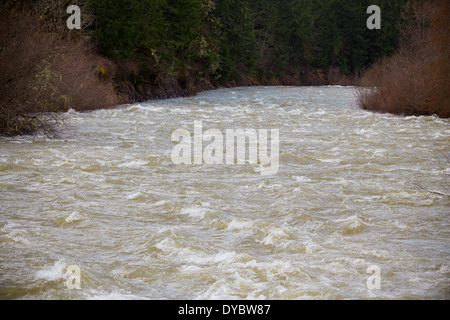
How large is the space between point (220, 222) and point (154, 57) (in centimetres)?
2592

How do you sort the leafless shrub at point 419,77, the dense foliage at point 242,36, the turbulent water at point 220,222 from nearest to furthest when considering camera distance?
the turbulent water at point 220,222
the leafless shrub at point 419,77
the dense foliage at point 242,36

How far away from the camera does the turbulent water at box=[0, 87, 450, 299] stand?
6.32 meters

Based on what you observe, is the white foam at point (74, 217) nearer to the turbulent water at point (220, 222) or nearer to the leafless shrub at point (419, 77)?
the turbulent water at point (220, 222)

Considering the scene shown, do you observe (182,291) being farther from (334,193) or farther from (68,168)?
(68,168)

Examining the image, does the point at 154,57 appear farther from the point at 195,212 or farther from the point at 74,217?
the point at 74,217

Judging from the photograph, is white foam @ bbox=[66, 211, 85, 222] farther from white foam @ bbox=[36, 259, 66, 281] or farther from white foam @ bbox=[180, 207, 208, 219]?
white foam @ bbox=[36, 259, 66, 281]

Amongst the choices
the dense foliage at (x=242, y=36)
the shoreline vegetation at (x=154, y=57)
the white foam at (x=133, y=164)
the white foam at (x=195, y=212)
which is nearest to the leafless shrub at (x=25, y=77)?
the shoreline vegetation at (x=154, y=57)

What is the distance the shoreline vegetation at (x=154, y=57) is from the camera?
16156mm

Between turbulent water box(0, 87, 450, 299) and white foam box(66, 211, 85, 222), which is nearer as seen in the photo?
turbulent water box(0, 87, 450, 299)

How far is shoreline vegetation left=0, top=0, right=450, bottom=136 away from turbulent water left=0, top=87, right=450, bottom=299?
6.52ft

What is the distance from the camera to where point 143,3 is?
3055 centimetres

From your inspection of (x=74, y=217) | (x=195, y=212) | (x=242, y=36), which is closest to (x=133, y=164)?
(x=195, y=212)

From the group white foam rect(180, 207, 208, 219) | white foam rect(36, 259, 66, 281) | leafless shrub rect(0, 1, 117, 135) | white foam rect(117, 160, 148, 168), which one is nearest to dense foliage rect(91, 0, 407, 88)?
leafless shrub rect(0, 1, 117, 135)

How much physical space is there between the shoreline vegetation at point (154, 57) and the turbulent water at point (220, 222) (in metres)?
1.99
